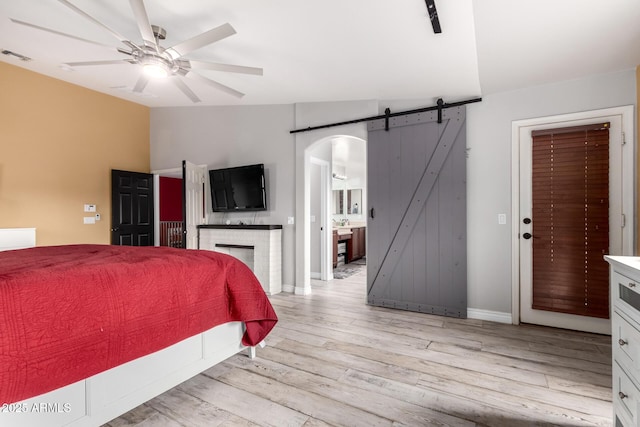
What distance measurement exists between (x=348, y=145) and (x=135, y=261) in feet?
14.0

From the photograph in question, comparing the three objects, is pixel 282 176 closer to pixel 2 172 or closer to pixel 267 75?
pixel 267 75

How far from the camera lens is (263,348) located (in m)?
2.58

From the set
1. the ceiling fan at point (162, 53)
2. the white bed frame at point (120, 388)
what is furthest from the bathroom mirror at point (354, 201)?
the white bed frame at point (120, 388)

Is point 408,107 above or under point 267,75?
under

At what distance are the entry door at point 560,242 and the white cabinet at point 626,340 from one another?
162cm

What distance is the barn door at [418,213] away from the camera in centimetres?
336

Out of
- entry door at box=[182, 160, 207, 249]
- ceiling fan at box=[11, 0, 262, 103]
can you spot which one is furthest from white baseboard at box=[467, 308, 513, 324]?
entry door at box=[182, 160, 207, 249]

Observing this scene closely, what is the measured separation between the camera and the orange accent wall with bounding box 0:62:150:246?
159 inches

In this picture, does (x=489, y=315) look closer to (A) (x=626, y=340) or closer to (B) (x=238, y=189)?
(A) (x=626, y=340)

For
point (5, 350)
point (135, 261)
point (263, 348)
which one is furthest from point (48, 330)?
point (263, 348)

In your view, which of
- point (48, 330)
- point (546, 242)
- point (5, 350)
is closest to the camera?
point (5, 350)

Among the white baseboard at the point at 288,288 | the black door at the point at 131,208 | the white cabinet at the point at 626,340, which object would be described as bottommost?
the white baseboard at the point at 288,288

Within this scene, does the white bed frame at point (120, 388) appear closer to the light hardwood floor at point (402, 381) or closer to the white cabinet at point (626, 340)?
the light hardwood floor at point (402, 381)

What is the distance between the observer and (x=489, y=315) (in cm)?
326
